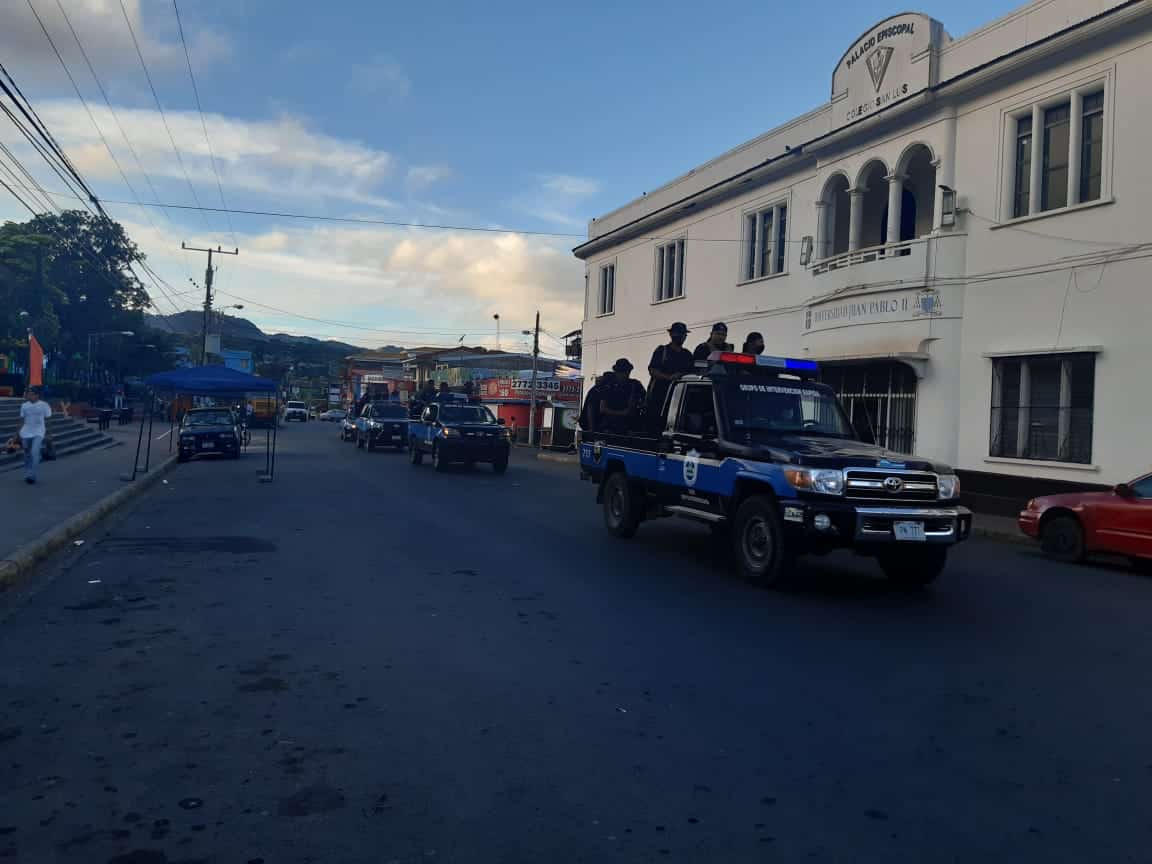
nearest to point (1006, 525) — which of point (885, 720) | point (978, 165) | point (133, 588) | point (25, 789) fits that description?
point (978, 165)

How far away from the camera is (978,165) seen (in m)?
17.5

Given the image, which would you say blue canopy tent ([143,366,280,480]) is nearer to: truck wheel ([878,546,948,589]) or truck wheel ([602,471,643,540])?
truck wheel ([602,471,643,540])

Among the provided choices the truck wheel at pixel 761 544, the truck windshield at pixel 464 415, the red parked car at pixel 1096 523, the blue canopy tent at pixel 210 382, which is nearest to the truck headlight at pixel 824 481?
the truck wheel at pixel 761 544

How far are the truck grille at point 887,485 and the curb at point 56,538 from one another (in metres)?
7.62

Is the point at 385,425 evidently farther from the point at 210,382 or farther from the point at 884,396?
the point at 884,396

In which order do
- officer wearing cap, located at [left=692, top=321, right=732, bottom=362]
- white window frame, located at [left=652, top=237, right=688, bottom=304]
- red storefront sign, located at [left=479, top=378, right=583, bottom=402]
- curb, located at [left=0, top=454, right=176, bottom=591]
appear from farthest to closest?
red storefront sign, located at [left=479, top=378, right=583, bottom=402]
white window frame, located at [left=652, top=237, right=688, bottom=304]
officer wearing cap, located at [left=692, top=321, right=732, bottom=362]
curb, located at [left=0, top=454, right=176, bottom=591]

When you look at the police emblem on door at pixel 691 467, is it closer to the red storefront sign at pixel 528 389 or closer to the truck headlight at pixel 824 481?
the truck headlight at pixel 824 481

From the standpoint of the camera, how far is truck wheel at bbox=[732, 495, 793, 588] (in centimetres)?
870

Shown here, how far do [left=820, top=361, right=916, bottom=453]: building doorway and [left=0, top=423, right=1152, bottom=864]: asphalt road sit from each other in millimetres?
9273

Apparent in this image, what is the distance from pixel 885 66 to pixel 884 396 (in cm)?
700

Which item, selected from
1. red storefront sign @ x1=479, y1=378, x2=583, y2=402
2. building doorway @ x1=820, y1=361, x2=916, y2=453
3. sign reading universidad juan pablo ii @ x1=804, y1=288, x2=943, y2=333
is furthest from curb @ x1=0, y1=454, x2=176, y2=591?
red storefront sign @ x1=479, y1=378, x2=583, y2=402

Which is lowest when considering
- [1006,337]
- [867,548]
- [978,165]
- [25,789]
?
[25,789]

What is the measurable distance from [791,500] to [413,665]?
A: 13.1 ft

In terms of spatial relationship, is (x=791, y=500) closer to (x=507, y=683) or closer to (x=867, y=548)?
(x=867, y=548)
